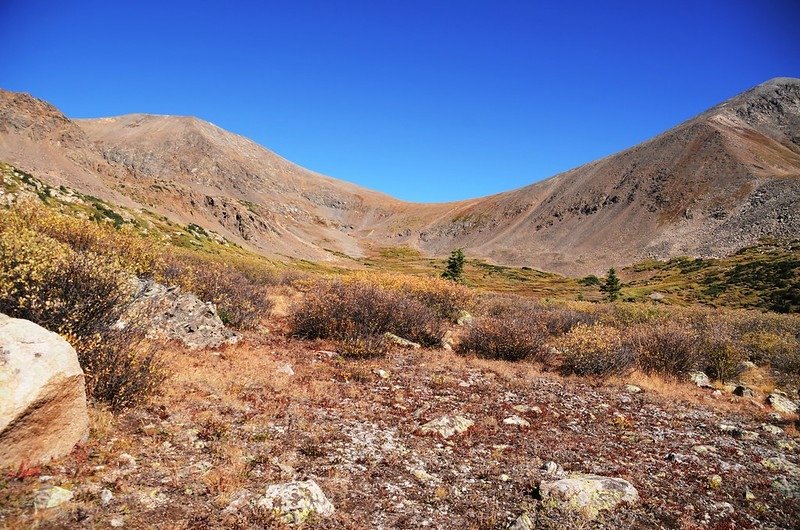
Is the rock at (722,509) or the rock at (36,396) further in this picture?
the rock at (722,509)

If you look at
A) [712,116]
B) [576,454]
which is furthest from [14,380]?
[712,116]

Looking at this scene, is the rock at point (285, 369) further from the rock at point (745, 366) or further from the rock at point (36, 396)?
the rock at point (745, 366)

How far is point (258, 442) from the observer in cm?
717

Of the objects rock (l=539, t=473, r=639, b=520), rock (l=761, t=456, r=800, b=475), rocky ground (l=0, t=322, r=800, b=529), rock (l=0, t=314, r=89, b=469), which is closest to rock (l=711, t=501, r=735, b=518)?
rocky ground (l=0, t=322, r=800, b=529)

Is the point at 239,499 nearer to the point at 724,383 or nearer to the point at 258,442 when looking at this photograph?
the point at 258,442

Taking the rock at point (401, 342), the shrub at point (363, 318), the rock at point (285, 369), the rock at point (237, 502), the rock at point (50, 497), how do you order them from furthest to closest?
the rock at point (401, 342)
the shrub at point (363, 318)
the rock at point (285, 369)
the rock at point (237, 502)
the rock at point (50, 497)

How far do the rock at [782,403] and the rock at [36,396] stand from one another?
15.6 metres

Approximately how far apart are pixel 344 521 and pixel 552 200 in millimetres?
159408

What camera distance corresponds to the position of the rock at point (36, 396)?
201 inches

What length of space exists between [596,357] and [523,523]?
9428 millimetres

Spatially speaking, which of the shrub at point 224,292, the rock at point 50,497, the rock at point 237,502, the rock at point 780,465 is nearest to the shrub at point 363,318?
the shrub at point 224,292

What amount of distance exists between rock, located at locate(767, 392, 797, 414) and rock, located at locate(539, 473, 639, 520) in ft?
26.9

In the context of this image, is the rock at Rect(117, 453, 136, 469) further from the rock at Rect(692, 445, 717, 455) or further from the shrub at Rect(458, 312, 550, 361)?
the shrub at Rect(458, 312, 550, 361)

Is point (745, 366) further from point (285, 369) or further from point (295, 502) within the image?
point (295, 502)
